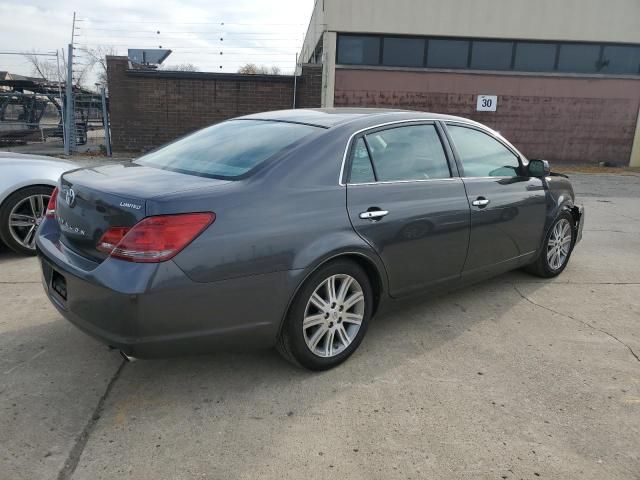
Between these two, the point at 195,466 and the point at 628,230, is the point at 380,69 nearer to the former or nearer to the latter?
the point at 628,230

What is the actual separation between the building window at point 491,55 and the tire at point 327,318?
1560 cm

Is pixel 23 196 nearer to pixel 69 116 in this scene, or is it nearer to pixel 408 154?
pixel 408 154

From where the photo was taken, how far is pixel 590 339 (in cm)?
380

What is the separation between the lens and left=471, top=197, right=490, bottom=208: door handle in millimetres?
3928

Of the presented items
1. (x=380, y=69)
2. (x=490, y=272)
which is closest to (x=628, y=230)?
(x=490, y=272)

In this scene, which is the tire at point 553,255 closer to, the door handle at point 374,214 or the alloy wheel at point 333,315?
the door handle at point 374,214

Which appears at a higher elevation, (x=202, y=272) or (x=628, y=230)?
(x=202, y=272)

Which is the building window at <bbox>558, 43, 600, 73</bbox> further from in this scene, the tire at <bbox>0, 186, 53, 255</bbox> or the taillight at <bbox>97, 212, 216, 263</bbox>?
the taillight at <bbox>97, 212, 216, 263</bbox>

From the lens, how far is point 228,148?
338 centimetres

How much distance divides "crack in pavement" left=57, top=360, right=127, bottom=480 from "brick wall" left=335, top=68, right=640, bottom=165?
591 inches

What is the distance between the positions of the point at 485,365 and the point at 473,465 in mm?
1034

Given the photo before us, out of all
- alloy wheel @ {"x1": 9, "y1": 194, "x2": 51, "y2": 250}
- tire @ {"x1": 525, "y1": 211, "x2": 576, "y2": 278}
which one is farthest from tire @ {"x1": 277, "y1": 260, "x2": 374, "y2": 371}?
alloy wheel @ {"x1": 9, "y1": 194, "x2": 51, "y2": 250}

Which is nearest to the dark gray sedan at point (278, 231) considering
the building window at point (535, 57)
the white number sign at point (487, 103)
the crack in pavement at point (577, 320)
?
the crack in pavement at point (577, 320)

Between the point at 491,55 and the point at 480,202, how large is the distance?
1476 cm
